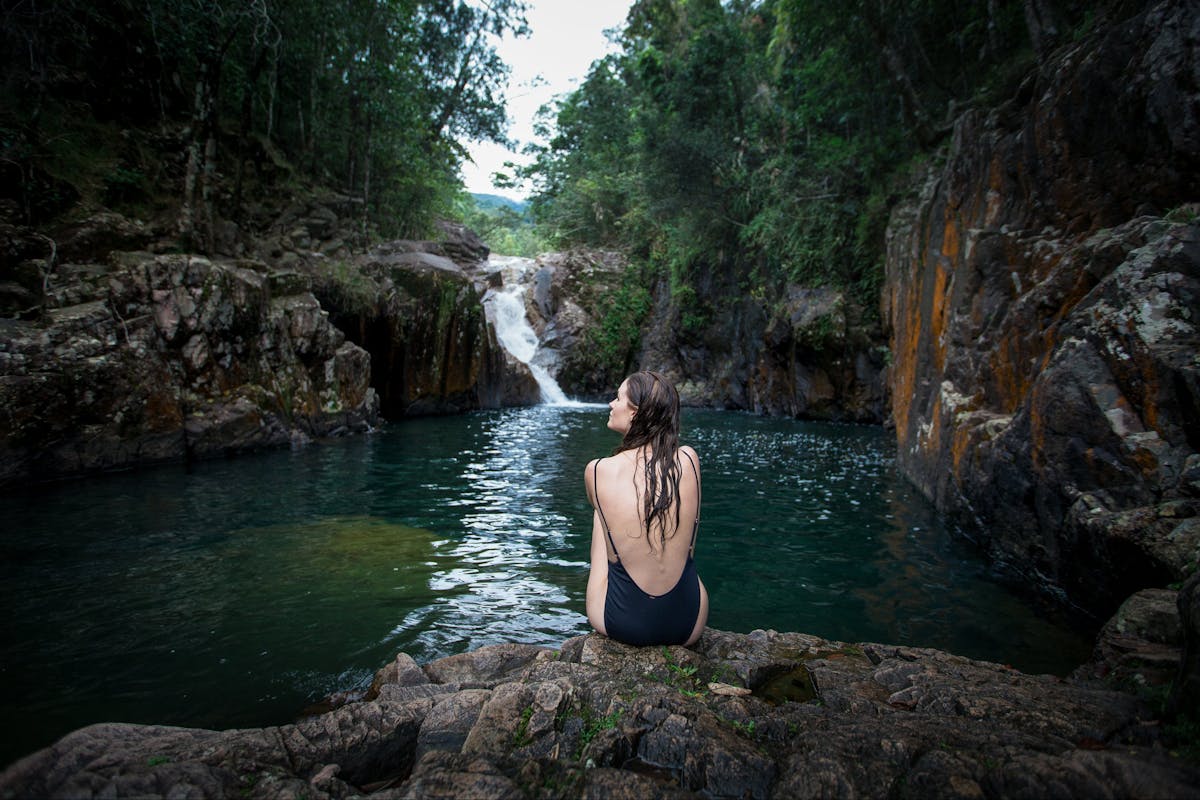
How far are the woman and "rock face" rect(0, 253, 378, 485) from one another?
349 inches

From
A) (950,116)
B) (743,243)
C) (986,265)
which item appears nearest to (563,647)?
(986,265)

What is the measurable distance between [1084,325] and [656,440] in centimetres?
392

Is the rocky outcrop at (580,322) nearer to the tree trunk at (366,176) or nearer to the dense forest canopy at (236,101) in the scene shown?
the dense forest canopy at (236,101)

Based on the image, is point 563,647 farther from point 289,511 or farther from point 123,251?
point 123,251

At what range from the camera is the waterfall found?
2748 cm

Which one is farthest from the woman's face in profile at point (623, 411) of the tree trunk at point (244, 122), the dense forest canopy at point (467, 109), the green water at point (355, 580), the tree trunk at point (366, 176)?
the tree trunk at point (366, 176)

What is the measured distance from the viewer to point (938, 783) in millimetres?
1695

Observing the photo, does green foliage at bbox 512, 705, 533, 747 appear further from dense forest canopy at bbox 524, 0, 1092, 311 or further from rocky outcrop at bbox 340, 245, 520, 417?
rocky outcrop at bbox 340, 245, 520, 417

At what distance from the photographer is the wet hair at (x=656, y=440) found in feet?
9.21

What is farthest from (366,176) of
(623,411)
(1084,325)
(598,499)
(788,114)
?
(1084,325)

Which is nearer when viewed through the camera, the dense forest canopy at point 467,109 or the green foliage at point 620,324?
the dense forest canopy at point 467,109

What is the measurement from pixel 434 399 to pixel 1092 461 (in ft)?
56.6

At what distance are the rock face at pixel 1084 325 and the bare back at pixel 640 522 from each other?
8.25 ft

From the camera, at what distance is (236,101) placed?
17797 mm
